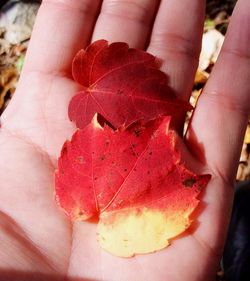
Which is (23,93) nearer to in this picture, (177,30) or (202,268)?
(177,30)

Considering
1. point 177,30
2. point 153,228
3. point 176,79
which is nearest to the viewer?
point 153,228

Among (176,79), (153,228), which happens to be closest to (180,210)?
(153,228)

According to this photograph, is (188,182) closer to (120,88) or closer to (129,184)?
(129,184)

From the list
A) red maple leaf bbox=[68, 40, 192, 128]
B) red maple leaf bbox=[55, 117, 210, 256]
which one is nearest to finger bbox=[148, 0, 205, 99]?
red maple leaf bbox=[68, 40, 192, 128]

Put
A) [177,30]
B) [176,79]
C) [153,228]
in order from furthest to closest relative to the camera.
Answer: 1. [177,30]
2. [176,79]
3. [153,228]

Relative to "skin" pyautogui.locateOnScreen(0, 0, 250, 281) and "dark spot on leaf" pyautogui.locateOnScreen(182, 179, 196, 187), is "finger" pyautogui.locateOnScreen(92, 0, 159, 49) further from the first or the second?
"dark spot on leaf" pyautogui.locateOnScreen(182, 179, 196, 187)

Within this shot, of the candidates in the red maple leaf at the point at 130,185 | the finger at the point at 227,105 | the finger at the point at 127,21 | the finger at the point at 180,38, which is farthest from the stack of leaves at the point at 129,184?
the finger at the point at 127,21

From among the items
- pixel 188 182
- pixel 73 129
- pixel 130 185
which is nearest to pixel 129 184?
pixel 130 185

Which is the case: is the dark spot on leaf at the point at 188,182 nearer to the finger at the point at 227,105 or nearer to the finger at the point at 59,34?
the finger at the point at 227,105
